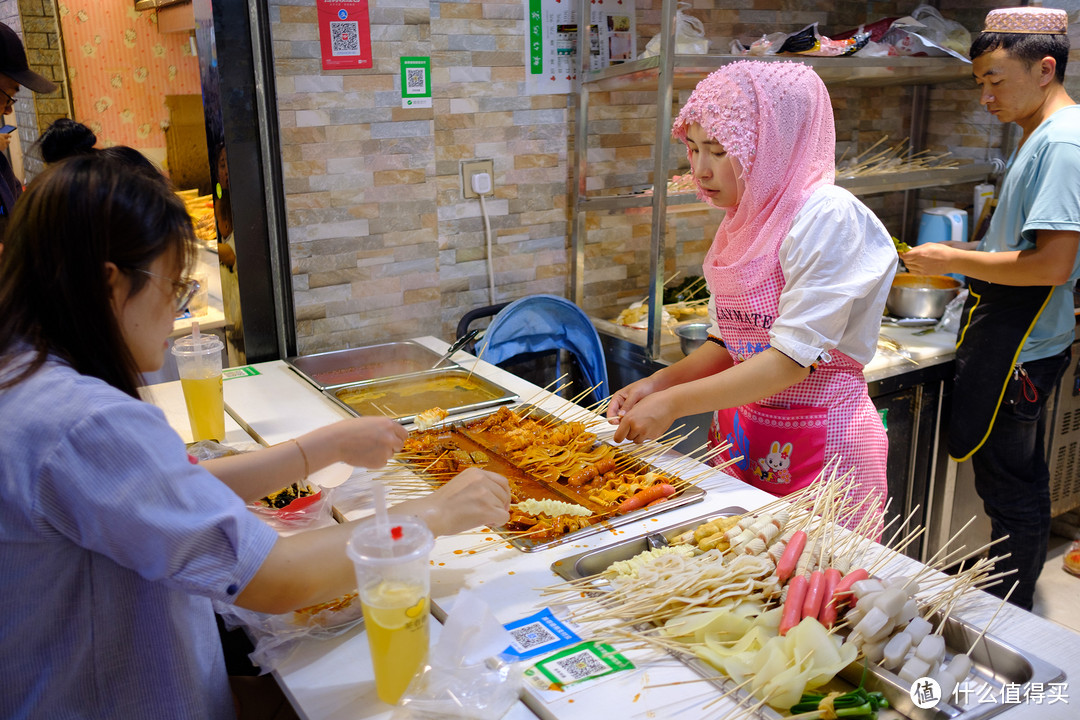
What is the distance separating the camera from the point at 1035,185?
313 centimetres

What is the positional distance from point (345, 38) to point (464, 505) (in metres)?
2.31

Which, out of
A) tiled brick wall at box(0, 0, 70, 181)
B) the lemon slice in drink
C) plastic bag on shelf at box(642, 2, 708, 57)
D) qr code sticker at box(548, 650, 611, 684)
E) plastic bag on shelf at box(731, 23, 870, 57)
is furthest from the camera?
tiled brick wall at box(0, 0, 70, 181)

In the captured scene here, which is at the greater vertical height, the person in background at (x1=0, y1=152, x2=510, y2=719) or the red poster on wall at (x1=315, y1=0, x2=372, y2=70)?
the red poster on wall at (x1=315, y1=0, x2=372, y2=70)

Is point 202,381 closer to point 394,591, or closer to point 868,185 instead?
point 394,591

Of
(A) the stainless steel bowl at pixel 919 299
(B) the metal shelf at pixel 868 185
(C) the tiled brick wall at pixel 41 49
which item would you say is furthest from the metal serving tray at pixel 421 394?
(C) the tiled brick wall at pixel 41 49

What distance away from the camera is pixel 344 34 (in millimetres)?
3219

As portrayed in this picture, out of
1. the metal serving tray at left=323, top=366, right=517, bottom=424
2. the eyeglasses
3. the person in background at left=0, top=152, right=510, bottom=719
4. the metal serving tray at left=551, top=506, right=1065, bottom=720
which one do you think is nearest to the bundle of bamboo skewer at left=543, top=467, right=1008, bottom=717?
the metal serving tray at left=551, top=506, right=1065, bottom=720

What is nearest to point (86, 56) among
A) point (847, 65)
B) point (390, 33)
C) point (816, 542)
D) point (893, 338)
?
point (390, 33)

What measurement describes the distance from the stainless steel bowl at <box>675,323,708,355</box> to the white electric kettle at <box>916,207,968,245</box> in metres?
1.81

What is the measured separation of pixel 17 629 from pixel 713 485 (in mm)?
1568

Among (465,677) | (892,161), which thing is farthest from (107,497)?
(892,161)

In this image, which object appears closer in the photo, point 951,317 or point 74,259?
point 74,259

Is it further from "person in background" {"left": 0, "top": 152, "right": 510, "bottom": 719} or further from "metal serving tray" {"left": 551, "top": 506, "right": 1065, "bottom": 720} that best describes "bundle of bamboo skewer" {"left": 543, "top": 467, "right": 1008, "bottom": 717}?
"person in background" {"left": 0, "top": 152, "right": 510, "bottom": 719}

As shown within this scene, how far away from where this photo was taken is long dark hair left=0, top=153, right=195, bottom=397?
1259mm
